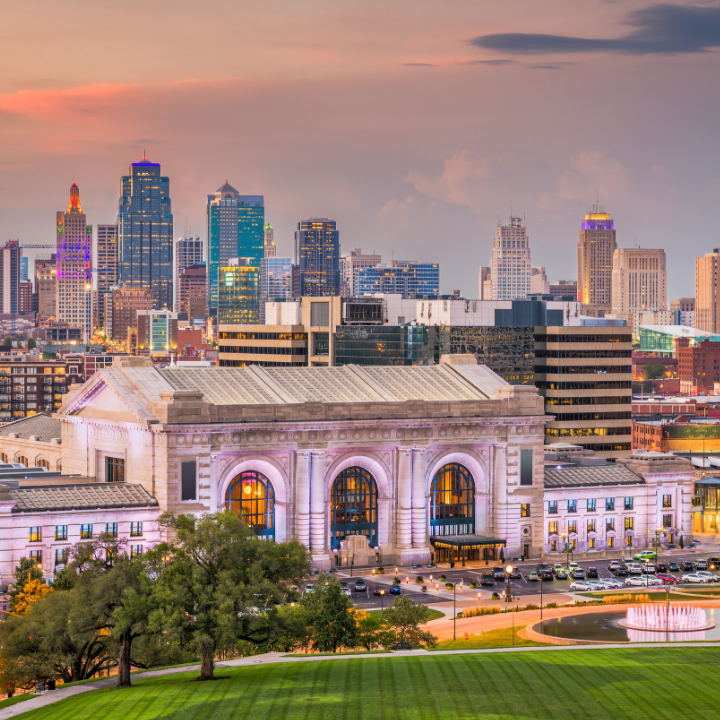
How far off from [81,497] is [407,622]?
155 feet

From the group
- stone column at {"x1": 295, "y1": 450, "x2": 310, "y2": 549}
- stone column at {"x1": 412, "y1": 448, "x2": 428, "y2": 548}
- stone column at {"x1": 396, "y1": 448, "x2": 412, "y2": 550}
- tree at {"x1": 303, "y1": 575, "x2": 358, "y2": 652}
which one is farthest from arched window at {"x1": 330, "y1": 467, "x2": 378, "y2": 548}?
tree at {"x1": 303, "y1": 575, "x2": 358, "y2": 652}

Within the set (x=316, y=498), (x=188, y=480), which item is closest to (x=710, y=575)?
(x=316, y=498)

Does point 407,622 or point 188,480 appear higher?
point 188,480

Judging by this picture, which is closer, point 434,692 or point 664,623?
point 434,692

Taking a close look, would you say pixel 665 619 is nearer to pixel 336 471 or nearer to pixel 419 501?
pixel 419 501

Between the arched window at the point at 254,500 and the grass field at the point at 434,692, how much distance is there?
57949 millimetres

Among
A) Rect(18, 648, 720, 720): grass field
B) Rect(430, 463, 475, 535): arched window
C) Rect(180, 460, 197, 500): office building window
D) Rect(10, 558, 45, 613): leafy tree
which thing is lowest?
Rect(18, 648, 720, 720): grass field

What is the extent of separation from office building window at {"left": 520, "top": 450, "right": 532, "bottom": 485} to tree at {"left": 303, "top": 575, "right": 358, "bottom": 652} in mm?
64262

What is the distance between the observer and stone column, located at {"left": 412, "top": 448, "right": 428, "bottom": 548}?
16025 cm

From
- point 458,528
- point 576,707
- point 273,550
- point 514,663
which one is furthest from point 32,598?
point 458,528

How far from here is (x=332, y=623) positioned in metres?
104

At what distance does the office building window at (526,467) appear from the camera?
547 ft

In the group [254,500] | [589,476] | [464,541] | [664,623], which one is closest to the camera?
[664,623]

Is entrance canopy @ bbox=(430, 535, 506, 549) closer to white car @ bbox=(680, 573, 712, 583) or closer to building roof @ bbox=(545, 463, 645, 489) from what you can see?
building roof @ bbox=(545, 463, 645, 489)
